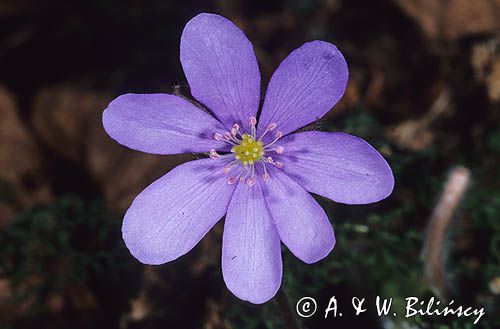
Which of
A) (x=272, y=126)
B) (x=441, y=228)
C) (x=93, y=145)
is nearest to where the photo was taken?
(x=272, y=126)

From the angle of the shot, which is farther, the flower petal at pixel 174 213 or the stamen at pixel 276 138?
the stamen at pixel 276 138

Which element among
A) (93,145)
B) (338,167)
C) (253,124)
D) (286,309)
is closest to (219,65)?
(253,124)

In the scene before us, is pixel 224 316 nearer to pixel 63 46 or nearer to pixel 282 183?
pixel 282 183

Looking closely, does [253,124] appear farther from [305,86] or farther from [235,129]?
[305,86]

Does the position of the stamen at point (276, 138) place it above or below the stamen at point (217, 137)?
above

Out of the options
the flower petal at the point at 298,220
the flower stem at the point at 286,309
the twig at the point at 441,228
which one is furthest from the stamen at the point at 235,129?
the twig at the point at 441,228

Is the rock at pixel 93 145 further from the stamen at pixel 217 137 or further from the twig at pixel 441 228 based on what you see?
the twig at pixel 441 228

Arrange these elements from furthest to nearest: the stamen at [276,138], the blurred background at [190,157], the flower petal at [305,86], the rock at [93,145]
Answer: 1. the rock at [93,145]
2. the blurred background at [190,157]
3. the stamen at [276,138]
4. the flower petal at [305,86]
